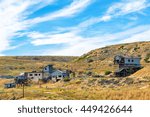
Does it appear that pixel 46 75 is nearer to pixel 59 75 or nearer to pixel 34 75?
pixel 34 75

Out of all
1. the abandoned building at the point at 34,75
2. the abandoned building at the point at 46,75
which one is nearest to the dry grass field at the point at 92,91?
the abandoned building at the point at 46,75

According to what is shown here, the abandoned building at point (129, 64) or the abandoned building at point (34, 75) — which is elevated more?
the abandoned building at point (129, 64)

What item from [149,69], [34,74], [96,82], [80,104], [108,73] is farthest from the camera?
[34,74]

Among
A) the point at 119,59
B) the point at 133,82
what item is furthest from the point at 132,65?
the point at 133,82

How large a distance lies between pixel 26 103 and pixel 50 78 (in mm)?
97038

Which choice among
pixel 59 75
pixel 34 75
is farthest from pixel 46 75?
pixel 59 75

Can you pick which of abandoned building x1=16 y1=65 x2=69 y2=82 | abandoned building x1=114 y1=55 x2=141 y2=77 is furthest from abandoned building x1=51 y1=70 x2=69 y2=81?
abandoned building x1=114 y1=55 x2=141 y2=77

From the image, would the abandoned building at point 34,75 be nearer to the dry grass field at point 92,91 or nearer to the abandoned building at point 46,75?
the abandoned building at point 46,75

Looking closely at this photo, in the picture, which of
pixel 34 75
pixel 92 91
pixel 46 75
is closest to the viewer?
pixel 92 91

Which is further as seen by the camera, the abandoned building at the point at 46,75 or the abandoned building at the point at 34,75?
the abandoned building at the point at 34,75

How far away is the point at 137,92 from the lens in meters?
63.5

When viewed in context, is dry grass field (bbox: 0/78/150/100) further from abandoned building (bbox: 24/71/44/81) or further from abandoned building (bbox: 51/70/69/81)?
abandoned building (bbox: 24/71/44/81)

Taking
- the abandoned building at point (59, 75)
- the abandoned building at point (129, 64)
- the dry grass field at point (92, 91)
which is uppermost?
the abandoned building at point (129, 64)

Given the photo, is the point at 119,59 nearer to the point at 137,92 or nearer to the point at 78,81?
the point at 78,81
